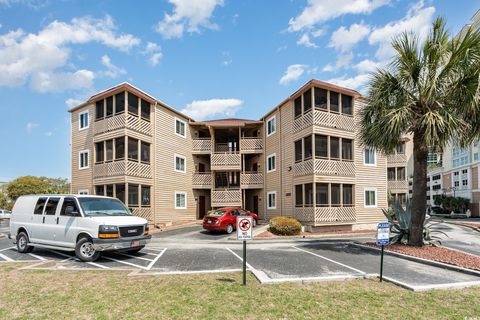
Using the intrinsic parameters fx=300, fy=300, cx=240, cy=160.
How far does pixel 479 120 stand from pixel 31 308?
559 inches

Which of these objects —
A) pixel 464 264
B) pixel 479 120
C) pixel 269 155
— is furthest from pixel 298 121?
pixel 464 264

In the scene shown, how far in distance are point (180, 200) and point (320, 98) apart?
13649 mm

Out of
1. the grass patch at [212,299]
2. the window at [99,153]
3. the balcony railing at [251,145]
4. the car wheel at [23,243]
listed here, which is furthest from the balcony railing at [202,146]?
the grass patch at [212,299]

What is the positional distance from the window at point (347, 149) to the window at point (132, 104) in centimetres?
1484

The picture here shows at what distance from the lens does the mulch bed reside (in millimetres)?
8953

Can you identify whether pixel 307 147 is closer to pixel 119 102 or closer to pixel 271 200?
pixel 271 200

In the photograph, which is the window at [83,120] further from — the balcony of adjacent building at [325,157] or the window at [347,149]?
the window at [347,149]

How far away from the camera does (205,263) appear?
942 cm

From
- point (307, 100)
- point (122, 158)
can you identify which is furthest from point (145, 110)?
point (307, 100)

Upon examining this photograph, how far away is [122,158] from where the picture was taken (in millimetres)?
20672

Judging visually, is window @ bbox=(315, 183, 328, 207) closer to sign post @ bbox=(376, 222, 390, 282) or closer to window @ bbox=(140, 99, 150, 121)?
sign post @ bbox=(376, 222, 390, 282)

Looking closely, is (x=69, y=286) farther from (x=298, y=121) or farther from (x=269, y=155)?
(x=269, y=155)

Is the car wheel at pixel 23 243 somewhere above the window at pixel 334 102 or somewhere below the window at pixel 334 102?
below

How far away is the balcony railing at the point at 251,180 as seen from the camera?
84.6ft
